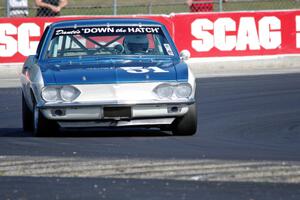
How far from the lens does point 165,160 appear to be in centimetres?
988

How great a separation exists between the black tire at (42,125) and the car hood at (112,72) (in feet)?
1.29

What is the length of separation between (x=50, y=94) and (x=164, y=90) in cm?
122

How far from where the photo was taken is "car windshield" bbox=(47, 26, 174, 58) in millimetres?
12703

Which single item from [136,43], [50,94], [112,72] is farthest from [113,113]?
[136,43]

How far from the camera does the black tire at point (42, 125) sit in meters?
11.6

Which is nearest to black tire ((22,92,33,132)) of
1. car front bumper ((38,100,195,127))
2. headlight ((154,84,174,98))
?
car front bumper ((38,100,195,127))

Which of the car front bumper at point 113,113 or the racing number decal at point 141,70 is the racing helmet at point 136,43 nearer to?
the racing number decal at point 141,70

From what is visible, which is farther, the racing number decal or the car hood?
the racing number decal

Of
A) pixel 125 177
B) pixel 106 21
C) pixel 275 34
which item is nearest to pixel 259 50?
pixel 275 34

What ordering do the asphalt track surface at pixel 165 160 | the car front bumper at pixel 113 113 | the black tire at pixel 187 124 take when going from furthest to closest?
the black tire at pixel 187 124, the car front bumper at pixel 113 113, the asphalt track surface at pixel 165 160

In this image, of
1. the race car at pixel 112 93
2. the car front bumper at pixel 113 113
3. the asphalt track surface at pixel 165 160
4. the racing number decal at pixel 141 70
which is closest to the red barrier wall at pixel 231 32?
the asphalt track surface at pixel 165 160

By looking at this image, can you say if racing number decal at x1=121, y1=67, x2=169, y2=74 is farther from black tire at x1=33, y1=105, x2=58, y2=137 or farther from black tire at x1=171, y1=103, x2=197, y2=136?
black tire at x1=33, y1=105, x2=58, y2=137

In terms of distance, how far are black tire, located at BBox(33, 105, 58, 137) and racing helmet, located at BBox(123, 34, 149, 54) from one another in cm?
148

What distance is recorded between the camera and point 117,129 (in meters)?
13.0
